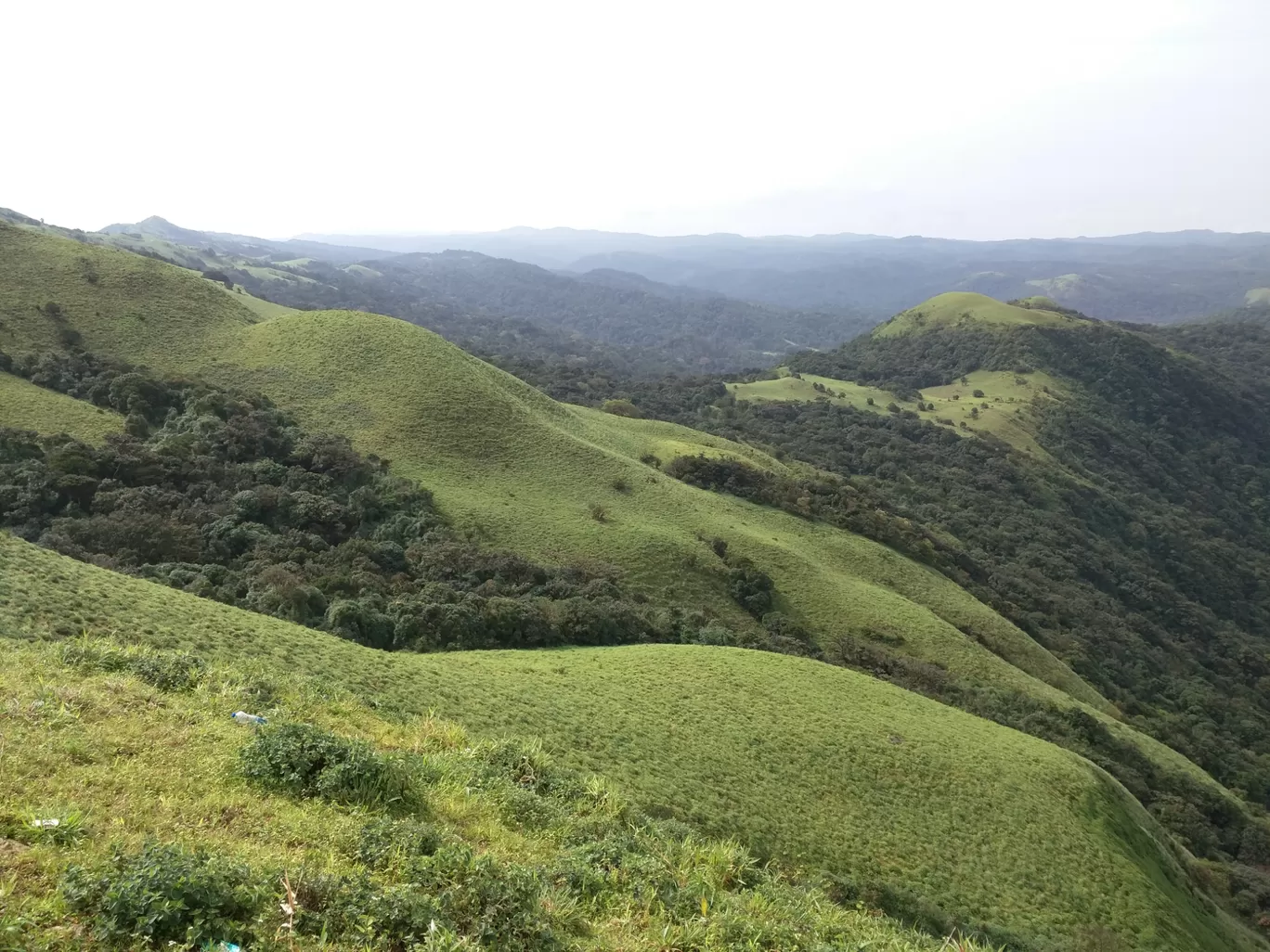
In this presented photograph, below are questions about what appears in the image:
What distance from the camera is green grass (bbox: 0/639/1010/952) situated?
724cm

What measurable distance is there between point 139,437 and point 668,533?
143ft

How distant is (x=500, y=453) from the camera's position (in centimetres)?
6656

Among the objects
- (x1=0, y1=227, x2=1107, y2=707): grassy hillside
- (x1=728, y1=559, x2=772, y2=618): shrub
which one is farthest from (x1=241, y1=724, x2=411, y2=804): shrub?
(x1=728, y1=559, x2=772, y2=618): shrub

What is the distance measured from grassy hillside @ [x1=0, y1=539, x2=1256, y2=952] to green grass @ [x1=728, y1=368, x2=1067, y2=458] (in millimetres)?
119708

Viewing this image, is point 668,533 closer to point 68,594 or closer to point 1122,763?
point 1122,763

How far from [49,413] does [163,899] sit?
63222 millimetres

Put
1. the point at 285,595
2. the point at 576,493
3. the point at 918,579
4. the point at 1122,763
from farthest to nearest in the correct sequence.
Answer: the point at 918,579, the point at 576,493, the point at 1122,763, the point at 285,595

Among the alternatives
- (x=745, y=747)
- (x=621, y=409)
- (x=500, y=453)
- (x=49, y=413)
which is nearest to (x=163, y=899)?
(x=745, y=747)

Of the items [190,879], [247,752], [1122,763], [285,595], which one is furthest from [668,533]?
[190,879]

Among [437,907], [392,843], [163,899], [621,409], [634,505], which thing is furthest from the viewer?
[621,409]

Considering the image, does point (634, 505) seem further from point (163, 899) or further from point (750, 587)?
point (163, 899)

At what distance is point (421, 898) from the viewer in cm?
733

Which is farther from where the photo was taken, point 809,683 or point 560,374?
point 560,374

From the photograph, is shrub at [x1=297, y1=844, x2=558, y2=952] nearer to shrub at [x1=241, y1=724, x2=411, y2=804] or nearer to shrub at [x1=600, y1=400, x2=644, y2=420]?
shrub at [x1=241, y1=724, x2=411, y2=804]
